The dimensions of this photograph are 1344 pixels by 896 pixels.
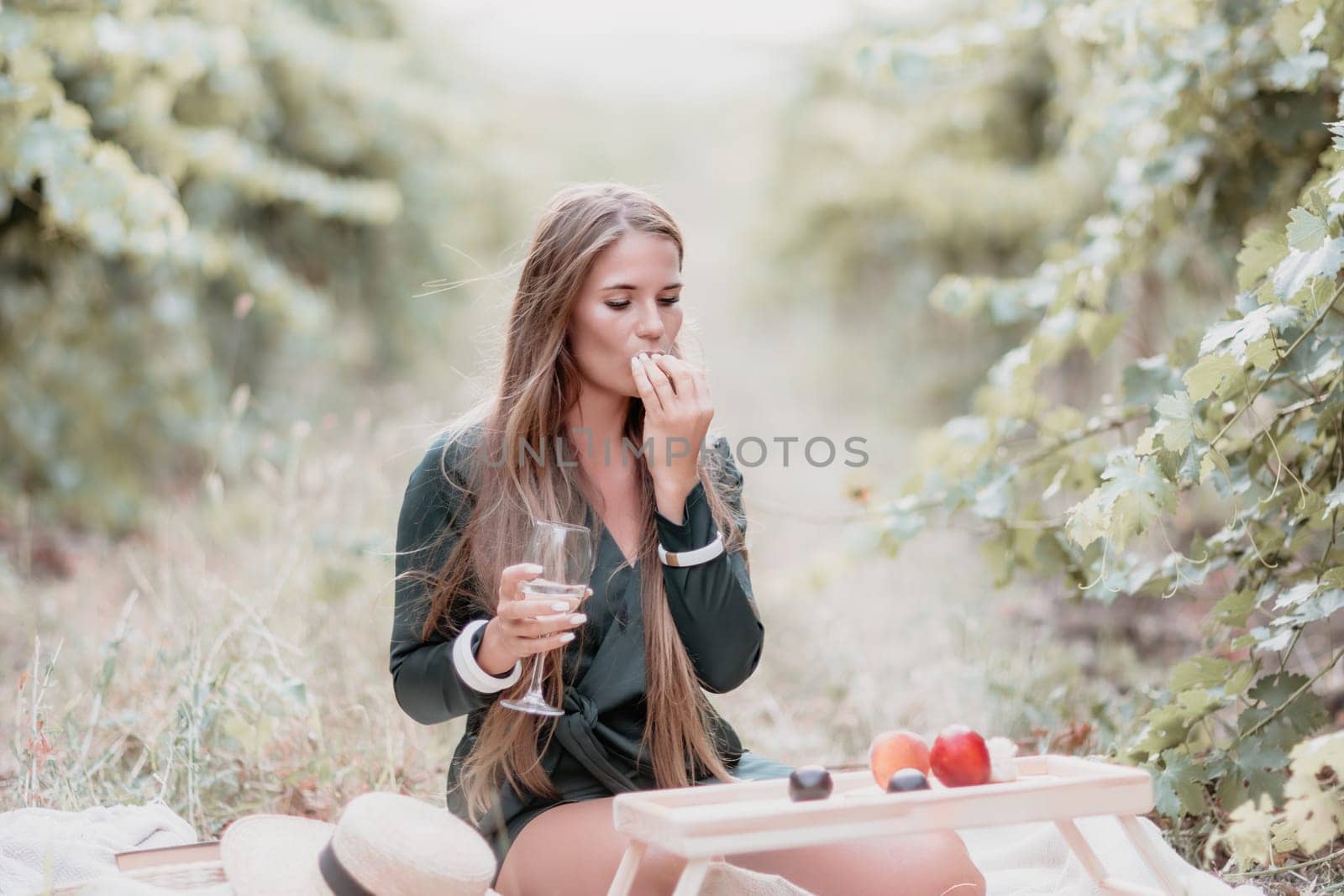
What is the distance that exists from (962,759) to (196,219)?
624 cm

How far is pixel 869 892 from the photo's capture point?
2.58m

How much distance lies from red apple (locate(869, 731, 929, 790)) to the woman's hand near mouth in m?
0.59

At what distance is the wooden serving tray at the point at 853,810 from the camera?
1945 mm

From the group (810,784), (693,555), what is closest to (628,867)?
(810,784)

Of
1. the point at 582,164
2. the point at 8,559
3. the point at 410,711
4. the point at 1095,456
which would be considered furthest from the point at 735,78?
the point at 410,711

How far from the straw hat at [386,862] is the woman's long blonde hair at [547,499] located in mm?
392

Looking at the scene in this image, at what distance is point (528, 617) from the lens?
2211mm

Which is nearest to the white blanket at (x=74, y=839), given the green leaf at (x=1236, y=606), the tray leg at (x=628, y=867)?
the tray leg at (x=628, y=867)

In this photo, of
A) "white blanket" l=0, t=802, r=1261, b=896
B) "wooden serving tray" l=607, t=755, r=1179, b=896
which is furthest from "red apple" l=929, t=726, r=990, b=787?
"white blanket" l=0, t=802, r=1261, b=896

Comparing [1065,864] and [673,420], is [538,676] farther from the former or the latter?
[1065,864]

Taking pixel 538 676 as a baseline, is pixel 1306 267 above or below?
above

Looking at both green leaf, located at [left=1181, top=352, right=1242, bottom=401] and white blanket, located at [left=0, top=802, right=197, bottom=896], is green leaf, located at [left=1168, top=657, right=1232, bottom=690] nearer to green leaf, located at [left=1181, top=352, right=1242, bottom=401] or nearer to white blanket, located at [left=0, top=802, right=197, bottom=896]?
green leaf, located at [left=1181, top=352, right=1242, bottom=401]

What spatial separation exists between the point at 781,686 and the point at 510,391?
240cm

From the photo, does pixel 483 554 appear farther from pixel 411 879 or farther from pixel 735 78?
pixel 735 78
